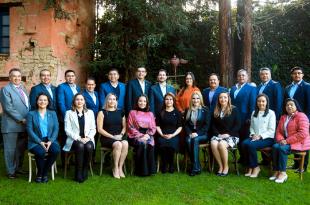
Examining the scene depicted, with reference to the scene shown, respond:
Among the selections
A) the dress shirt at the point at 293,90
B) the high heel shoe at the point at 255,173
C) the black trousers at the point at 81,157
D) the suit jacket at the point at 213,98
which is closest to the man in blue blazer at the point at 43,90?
the black trousers at the point at 81,157

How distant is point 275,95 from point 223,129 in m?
1.04

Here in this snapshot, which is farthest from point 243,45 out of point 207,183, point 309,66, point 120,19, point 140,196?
point 140,196

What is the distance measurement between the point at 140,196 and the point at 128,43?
19.2 ft

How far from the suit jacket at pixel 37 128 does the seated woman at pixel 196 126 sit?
207cm

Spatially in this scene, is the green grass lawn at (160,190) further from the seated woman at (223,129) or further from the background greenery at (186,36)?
the background greenery at (186,36)

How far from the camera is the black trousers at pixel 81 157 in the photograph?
5.37 m

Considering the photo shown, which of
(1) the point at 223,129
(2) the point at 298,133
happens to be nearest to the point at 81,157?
(1) the point at 223,129

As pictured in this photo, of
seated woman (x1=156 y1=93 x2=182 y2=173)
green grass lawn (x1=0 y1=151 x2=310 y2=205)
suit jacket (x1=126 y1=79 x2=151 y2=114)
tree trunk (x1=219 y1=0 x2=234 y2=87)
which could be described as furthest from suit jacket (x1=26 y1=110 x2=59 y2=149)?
tree trunk (x1=219 y1=0 x2=234 y2=87)

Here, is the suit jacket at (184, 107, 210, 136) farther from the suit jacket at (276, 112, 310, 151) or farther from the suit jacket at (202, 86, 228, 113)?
the suit jacket at (276, 112, 310, 151)

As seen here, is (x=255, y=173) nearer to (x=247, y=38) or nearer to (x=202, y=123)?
(x=202, y=123)

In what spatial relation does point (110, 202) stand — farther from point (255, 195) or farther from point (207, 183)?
point (255, 195)

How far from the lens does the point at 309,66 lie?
10.7 metres

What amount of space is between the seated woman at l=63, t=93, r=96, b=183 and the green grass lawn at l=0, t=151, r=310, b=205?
0.24 m

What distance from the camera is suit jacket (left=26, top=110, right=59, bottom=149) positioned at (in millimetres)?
5309
